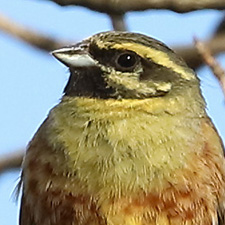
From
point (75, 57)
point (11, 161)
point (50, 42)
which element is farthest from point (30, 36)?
point (75, 57)

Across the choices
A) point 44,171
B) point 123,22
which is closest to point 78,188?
point 44,171

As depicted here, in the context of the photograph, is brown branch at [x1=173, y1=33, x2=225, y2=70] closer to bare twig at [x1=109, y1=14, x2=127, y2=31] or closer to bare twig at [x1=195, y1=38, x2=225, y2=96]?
bare twig at [x1=109, y1=14, x2=127, y2=31]

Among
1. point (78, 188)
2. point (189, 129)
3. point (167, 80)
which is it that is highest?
point (167, 80)

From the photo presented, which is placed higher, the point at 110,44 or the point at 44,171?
the point at 110,44

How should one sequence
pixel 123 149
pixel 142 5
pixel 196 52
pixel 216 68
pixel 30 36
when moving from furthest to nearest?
1. pixel 30 36
2. pixel 196 52
3. pixel 123 149
4. pixel 142 5
5. pixel 216 68

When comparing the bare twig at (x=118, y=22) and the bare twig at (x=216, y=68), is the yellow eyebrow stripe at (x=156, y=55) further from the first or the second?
the bare twig at (x=216, y=68)

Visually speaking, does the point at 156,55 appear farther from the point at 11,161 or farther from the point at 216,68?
the point at 11,161

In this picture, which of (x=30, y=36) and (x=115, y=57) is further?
(x=30, y=36)

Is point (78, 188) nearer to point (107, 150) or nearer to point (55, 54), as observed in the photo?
point (107, 150)
